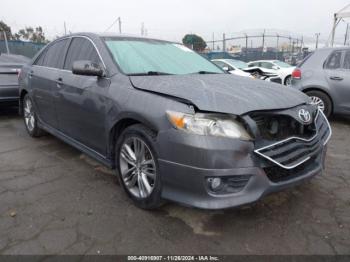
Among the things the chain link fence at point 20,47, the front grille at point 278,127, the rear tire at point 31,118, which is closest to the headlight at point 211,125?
→ the front grille at point 278,127

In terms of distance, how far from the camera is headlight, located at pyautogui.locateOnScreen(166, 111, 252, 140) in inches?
86.8

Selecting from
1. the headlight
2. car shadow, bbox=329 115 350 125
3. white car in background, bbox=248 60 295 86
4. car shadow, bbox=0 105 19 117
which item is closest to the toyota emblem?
the headlight

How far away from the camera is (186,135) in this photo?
2.21m

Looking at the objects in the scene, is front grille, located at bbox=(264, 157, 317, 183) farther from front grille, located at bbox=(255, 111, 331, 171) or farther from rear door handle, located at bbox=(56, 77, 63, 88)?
rear door handle, located at bbox=(56, 77, 63, 88)

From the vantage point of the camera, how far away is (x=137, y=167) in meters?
2.75

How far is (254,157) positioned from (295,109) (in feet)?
2.11

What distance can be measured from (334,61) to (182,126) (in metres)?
4.89

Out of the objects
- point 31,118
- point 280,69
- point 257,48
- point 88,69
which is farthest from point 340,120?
point 257,48

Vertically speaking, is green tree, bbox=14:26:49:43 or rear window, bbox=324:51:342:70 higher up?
green tree, bbox=14:26:49:43

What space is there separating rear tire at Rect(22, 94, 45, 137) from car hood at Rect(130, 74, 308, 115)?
107 inches

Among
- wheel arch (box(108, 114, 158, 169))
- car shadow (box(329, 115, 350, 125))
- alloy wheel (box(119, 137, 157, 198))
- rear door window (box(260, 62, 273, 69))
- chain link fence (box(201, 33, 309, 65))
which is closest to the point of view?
wheel arch (box(108, 114, 158, 169))

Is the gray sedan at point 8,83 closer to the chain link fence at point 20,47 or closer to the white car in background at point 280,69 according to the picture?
the white car in background at point 280,69

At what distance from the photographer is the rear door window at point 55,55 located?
158 inches

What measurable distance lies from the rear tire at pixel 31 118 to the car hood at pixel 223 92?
2709 mm
